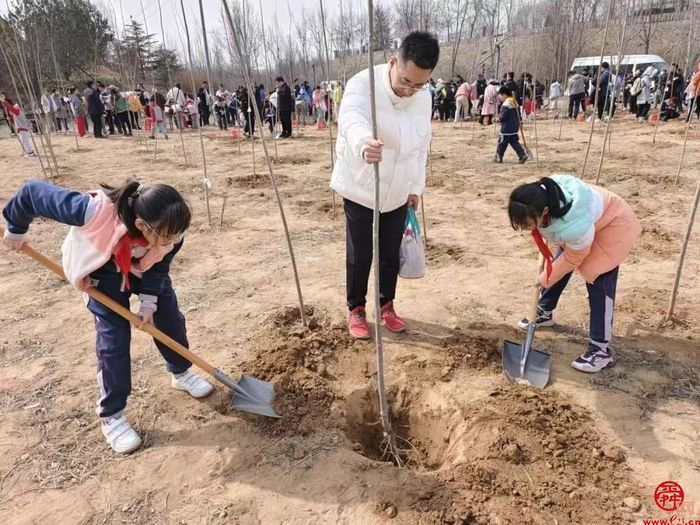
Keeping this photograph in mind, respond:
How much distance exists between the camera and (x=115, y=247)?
187 centimetres

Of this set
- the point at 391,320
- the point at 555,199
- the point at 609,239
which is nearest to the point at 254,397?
the point at 391,320

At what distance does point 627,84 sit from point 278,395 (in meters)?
20.1

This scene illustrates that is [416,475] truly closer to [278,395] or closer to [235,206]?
[278,395]

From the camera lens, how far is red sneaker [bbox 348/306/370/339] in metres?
2.99

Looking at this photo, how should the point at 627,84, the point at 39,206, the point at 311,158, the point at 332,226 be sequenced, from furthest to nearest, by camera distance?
the point at 627,84, the point at 311,158, the point at 332,226, the point at 39,206

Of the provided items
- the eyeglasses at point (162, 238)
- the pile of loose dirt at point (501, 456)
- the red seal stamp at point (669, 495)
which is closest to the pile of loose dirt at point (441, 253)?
the pile of loose dirt at point (501, 456)

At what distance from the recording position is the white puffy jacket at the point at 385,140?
231cm

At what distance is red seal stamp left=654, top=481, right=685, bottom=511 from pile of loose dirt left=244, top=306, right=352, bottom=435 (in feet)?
4.51

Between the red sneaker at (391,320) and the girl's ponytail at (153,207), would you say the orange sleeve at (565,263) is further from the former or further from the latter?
the girl's ponytail at (153,207)

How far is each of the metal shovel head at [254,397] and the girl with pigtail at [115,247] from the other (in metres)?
0.46

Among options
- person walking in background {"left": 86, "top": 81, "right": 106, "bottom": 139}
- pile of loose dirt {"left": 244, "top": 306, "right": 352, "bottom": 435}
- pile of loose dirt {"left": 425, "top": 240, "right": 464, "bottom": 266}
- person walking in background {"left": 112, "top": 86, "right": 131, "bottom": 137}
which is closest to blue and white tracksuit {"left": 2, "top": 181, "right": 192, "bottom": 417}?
pile of loose dirt {"left": 244, "top": 306, "right": 352, "bottom": 435}

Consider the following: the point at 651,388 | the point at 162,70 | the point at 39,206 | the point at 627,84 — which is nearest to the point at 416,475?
the point at 651,388

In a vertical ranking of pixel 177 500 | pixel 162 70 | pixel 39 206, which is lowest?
pixel 177 500

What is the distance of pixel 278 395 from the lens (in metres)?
2.46
